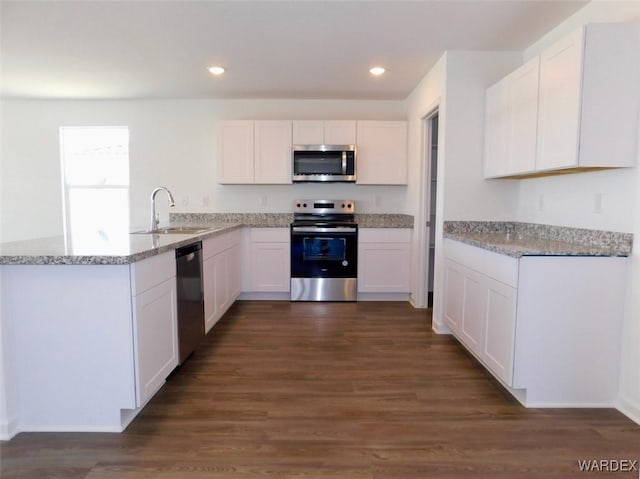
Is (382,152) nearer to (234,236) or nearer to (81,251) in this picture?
(234,236)

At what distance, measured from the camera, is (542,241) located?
96.7 inches

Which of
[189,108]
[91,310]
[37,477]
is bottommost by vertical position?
[37,477]

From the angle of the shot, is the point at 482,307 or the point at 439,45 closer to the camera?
the point at 482,307

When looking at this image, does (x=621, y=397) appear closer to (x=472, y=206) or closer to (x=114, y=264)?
(x=472, y=206)

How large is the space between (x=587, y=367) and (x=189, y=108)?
4.64 metres

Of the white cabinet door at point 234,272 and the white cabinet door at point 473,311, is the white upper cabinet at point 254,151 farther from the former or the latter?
the white cabinet door at point 473,311

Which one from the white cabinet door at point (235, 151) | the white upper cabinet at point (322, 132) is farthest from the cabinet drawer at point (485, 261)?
the white cabinet door at point (235, 151)

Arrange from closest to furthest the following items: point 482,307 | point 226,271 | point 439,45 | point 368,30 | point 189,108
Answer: point 482,307
point 368,30
point 439,45
point 226,271
point 189,108

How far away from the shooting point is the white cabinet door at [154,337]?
182 centimetres

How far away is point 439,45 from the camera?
2895 millimetres

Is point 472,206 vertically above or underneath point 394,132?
underneath

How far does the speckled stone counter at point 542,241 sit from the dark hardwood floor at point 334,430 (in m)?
0.87

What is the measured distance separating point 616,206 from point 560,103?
0.66m

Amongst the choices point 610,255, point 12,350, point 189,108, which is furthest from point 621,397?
point 189,108
